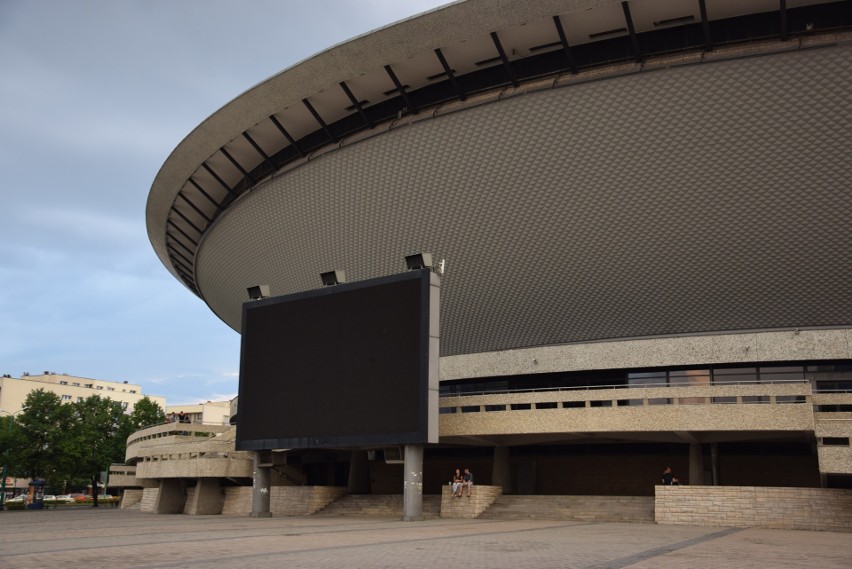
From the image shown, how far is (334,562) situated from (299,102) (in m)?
23.9

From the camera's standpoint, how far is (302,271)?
38750 millimetres

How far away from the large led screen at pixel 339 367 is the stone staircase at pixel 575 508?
19.3ft

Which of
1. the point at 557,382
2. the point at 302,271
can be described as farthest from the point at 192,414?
the point at 557,382

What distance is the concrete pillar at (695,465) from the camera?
1097 inches

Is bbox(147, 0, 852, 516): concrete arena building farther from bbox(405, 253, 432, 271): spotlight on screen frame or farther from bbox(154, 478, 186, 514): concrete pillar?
bbox(154, 478, 186, 514): concrete pillar

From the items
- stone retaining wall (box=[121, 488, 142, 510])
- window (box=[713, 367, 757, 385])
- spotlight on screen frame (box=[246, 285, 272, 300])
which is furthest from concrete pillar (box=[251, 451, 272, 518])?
stone retaining wall (box=[121, 488, 142, 510])

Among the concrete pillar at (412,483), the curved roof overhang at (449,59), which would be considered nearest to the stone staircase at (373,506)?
the concrete pillar at (412,483)

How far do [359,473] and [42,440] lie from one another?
4033 cm

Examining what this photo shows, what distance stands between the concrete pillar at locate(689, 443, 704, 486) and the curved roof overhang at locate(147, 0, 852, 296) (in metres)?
14.2

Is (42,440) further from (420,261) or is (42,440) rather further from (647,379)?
(647,379)

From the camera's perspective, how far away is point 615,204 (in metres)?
29.5

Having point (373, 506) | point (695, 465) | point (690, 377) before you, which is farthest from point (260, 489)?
point (690, 377)

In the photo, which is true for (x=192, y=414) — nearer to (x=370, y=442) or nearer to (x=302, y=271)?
(x=302, y=271)

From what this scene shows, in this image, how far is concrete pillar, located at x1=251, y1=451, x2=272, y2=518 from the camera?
2836 centimetres
